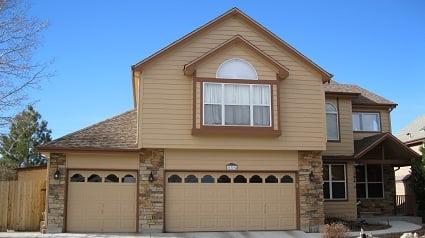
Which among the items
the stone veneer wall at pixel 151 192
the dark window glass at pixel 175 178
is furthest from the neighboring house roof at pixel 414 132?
the stone veneer wall at pixel 151 192

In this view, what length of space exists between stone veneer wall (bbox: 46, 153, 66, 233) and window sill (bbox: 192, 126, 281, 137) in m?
5.04

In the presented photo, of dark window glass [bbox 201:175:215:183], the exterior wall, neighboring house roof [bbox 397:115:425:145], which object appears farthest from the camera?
neighboring house roof [bbox 397:115:425:145]

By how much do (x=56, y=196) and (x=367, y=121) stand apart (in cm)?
1627

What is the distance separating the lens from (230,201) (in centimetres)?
1961

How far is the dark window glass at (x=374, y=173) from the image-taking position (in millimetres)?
26344

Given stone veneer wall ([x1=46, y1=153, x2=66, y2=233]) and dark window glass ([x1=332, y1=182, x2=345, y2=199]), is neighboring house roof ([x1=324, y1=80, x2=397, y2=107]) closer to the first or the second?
dark window glass ([x1=332, y1=182, x2=345, y2=199])

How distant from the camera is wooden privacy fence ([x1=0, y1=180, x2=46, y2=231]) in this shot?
19.6 m

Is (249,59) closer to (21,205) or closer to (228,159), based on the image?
(228,159)

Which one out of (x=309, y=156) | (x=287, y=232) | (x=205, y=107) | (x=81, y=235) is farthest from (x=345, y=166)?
(x=81, y=235)

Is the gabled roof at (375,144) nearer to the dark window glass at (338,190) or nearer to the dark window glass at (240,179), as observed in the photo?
the dark window glass at (338,190)

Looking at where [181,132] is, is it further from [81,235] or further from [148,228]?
[81,235]

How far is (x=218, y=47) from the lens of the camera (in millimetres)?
19500

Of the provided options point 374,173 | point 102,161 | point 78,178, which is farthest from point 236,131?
point 374,173

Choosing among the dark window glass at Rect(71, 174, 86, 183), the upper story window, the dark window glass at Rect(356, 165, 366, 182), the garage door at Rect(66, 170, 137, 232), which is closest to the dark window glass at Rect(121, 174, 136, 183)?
the garage door at Rect(66, 170, 137, 232)
